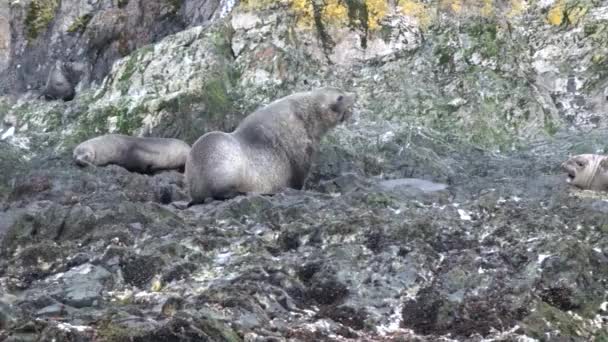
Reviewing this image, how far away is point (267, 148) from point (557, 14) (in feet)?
17.9

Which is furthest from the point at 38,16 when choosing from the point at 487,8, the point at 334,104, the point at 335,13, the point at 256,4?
the point at 487,8

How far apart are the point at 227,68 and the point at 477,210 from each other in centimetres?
639

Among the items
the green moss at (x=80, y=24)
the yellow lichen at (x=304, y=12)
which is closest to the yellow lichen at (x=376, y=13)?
the yellow lichen at (x=304, y=12)

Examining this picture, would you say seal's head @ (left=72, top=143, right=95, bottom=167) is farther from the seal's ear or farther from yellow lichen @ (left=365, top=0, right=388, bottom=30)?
the seal's ear

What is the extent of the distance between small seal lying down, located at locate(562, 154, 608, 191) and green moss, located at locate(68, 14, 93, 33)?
432 inches

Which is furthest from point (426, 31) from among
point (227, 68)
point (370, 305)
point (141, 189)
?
point (370, 305)

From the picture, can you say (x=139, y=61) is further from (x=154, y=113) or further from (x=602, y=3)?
(x=602, y=3)

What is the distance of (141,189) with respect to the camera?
11391 millimetres

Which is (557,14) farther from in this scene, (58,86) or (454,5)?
(58,86)

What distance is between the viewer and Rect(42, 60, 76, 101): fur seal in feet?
55.7

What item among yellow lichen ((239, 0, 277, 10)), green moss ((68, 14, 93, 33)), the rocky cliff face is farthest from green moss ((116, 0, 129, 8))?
yellow lichen ((239, 0, 277, 10))

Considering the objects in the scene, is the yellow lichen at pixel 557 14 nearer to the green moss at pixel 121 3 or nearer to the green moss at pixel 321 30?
the green moss at pixel 321 30

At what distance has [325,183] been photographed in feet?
35.5

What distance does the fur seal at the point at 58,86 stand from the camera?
55.7 feet
